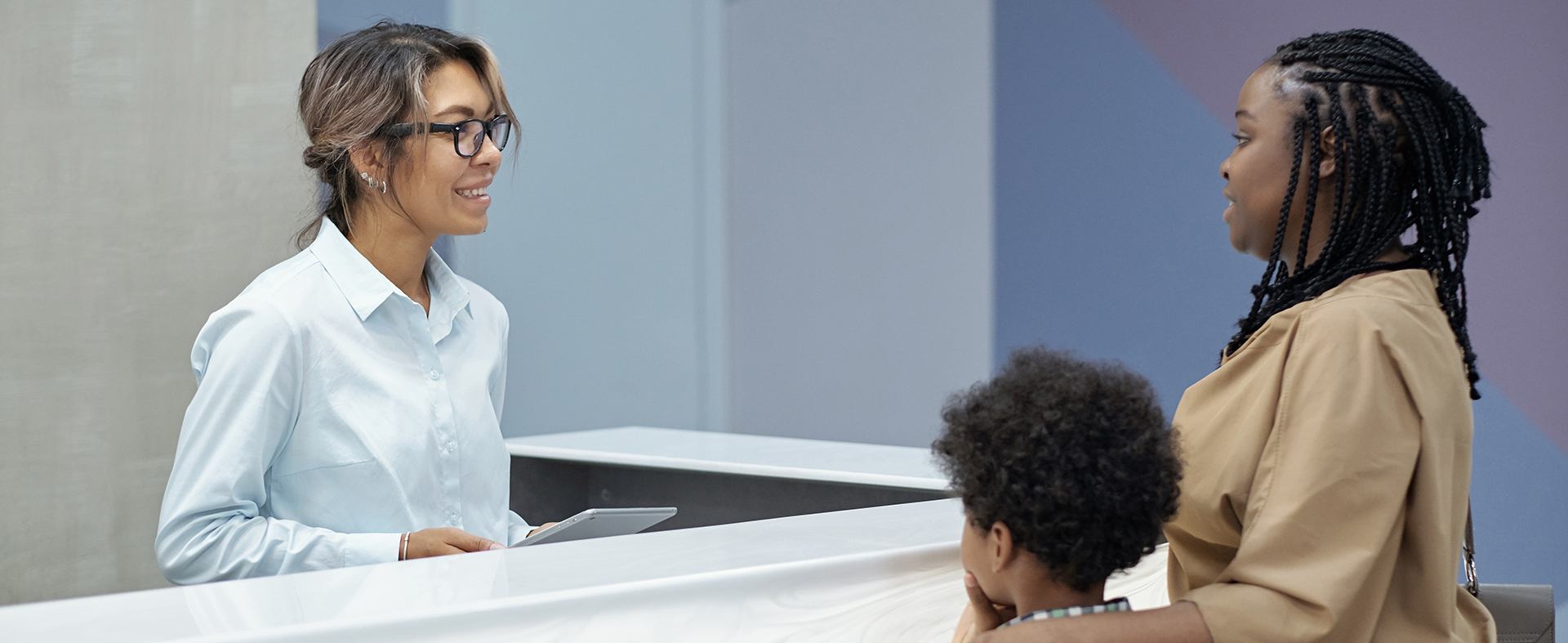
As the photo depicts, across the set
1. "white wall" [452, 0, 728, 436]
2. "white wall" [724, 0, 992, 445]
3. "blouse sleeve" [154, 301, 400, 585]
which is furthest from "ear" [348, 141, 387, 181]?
"white wall" [724, 0, 992, 445]

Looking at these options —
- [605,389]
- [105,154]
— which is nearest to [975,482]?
[105,154]

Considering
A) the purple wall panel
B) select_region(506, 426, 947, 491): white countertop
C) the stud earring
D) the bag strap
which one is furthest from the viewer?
the purple wall panel

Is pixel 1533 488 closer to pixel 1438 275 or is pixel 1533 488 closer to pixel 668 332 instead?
pixel 1438 275

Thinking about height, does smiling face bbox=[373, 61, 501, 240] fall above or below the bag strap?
above

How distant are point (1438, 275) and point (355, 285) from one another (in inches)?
48.9

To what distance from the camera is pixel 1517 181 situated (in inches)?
126

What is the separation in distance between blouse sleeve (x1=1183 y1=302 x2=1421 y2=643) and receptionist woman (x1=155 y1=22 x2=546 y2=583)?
2.83 feet

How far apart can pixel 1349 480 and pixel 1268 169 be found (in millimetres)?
316

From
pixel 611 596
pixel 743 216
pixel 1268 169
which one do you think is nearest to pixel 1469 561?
pixel 1268 169

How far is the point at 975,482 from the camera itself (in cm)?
105

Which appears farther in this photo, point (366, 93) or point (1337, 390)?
point (366, 93)

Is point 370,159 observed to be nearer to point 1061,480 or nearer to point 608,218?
point 1061,480

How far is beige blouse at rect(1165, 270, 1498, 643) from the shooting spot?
101cm

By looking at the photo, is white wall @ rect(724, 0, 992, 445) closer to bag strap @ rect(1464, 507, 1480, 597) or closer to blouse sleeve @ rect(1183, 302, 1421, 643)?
bag strap @ rect(1464, 507, 1480, 597)
